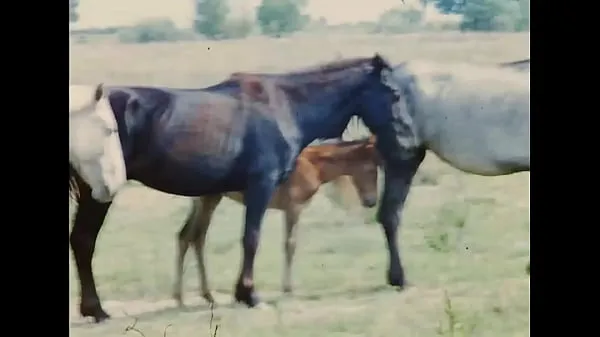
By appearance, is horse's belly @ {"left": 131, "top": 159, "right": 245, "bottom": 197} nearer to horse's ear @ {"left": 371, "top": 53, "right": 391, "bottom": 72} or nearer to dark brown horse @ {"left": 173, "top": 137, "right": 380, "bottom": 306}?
dark brown horse @ {"left": 173, "top": 137, "right": 380, "bottom": 306}

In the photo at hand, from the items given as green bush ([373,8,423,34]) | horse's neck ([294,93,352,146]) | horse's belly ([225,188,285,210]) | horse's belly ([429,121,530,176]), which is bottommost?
horse's belly ([225,188,285,210])

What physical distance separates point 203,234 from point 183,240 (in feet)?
0.09

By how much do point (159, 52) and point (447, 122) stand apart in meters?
0.41

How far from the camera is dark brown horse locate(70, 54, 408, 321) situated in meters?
1.17

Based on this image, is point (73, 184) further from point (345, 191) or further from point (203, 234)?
point (345, 191)

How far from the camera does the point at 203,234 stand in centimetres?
119

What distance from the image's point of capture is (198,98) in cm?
120

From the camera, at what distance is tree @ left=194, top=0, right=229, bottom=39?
3.96 ft

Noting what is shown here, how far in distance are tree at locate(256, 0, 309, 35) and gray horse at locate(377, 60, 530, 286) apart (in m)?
0.16

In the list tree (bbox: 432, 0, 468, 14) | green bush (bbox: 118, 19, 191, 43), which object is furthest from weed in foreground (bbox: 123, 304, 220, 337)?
tree (bbox: 432, 0, 468, 14)

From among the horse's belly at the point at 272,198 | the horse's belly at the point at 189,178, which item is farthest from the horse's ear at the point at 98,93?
the horse's belly at the point at 272,198

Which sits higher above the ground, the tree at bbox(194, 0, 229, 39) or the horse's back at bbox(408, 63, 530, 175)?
the tree at bbox(194, 0, 229, 39)
